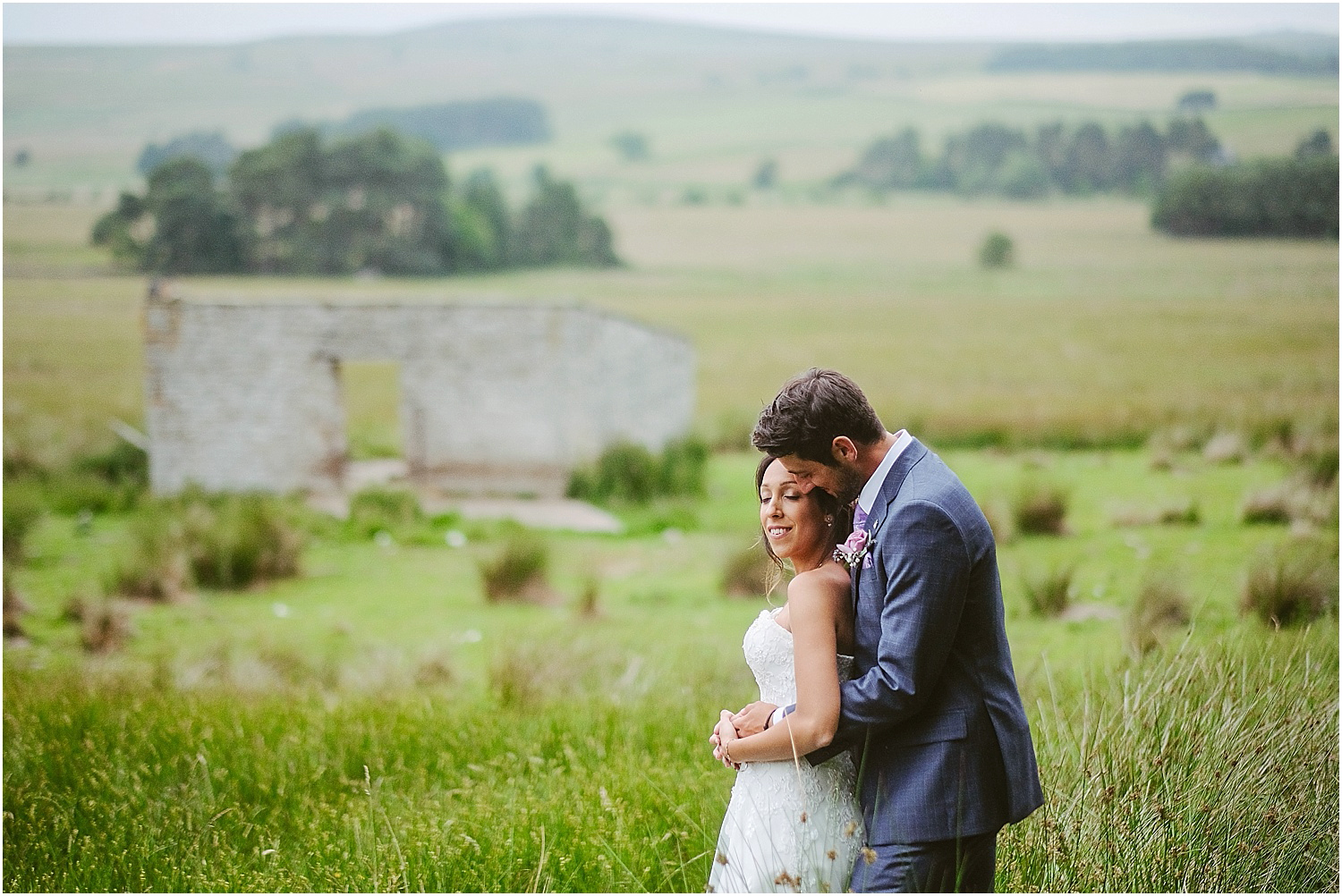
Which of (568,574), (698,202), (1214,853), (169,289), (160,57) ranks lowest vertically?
(568,574)

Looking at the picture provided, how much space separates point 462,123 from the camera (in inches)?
997

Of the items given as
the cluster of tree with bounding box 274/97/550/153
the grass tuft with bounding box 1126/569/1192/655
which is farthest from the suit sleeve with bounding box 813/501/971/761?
the cluster of tree with bounding box 274/97/550/153

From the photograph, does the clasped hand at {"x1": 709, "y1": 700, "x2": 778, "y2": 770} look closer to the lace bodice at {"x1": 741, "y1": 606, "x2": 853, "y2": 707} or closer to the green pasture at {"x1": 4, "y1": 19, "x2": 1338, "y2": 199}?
the lace bodice at {"x1": 741, "y1": 606, "x2": 853, "y2": 707}

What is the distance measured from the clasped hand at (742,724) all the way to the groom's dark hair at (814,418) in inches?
21.7

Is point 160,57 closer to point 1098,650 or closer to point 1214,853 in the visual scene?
point 1098,650

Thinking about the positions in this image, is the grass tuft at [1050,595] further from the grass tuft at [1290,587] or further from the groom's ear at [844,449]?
the groom's ear at [844,449]

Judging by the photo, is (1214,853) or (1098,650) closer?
(1214,853)

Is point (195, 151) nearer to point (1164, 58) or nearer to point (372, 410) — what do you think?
point (372, 410)

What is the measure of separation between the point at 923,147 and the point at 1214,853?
23.5m

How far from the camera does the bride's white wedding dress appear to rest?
222 cm

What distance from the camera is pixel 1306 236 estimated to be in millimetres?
16875

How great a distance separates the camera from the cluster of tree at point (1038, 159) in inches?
783

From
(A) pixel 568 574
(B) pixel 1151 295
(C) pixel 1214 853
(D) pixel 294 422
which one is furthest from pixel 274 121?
(C) pixel 1214 853

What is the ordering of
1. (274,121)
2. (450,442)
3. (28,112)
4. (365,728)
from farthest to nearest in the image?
1. (274,121)
2. (28,112)
3. (450,442)
4. (365,728)
